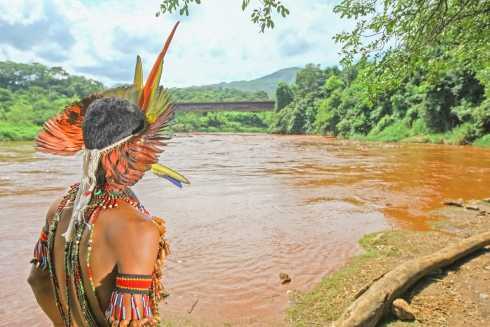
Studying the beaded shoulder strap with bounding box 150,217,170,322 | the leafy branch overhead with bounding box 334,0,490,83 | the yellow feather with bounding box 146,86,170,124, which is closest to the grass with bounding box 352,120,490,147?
the leafy branch overhead with bounding box 334,0,490,83

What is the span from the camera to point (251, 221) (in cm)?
779

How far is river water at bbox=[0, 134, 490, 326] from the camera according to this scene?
4.36 metres

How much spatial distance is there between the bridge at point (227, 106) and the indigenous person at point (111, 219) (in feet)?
221

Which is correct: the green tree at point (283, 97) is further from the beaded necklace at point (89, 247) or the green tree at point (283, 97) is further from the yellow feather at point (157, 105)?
the beaded necklace at point (89, 247)


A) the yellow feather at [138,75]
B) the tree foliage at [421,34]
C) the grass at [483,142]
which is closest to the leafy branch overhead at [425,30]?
the tree foliage at [421,34]

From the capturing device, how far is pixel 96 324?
141cm

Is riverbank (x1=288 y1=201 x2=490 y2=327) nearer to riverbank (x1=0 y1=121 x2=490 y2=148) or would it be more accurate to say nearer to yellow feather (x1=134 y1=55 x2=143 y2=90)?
riverbank (x1=0 y1=121 x2=490 y2=148)

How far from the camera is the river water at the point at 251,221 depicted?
14.3 feet

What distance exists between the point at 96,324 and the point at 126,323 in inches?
9.0

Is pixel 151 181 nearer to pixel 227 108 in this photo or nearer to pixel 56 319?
pixel 56 319

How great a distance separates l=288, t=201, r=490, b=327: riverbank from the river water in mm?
289

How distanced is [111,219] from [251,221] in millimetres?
6565

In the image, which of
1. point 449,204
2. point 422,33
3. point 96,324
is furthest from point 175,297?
point 449,204

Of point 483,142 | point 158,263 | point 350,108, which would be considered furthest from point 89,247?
point 350,108
